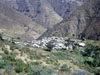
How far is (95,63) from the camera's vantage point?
35156mm

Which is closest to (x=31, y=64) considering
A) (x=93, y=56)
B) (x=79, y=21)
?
(x=93, y=56)

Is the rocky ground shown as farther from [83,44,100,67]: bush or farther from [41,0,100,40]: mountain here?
[41,0,100,40]: mountain

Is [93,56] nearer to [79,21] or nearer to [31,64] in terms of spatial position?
[31,64]

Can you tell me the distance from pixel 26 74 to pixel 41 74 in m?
1.29

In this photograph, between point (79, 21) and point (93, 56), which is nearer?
point (93, 56)

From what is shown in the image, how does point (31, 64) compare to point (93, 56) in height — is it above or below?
above

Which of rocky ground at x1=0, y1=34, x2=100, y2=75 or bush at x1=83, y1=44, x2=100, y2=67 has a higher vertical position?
rocky ground at x1=0, y1=34, x2=100, y2=75

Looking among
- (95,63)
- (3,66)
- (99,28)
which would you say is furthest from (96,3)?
(3,66)

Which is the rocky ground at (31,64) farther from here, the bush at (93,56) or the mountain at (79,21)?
the mountain at (79,21)

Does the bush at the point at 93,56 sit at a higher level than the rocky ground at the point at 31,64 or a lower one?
lower

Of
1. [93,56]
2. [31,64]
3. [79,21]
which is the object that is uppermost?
[31,64]

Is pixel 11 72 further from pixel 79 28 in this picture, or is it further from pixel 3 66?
pixel 79 28

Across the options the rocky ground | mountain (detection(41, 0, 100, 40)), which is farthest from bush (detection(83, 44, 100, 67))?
mountain (detection(41, 0, 100, 40))

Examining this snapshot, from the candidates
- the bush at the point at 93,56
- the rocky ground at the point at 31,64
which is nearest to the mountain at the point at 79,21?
the bush at the point at 93,56
